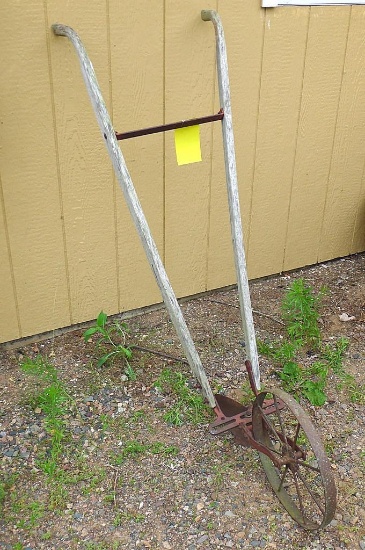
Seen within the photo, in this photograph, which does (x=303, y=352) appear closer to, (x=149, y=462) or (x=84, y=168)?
(x=149, y=462)

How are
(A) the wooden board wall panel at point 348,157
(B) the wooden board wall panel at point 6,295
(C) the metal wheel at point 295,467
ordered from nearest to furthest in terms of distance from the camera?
(C) the metal wheel at point 295,467, (B) the wooden board wall panel at point 6,295, (A) the wooden board wall panel at point 348,157

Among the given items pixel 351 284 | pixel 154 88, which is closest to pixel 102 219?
pixel 154 88

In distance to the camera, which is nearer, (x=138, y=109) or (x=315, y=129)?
(x=138, y=109)

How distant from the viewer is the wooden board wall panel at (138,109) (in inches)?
99.7

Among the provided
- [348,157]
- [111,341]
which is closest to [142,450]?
[111,341]

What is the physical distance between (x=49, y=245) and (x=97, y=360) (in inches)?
22.6

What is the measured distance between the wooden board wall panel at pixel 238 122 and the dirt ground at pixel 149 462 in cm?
42

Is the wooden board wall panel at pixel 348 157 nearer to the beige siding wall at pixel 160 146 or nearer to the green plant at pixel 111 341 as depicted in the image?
the beige siding wall at pixel 160 146

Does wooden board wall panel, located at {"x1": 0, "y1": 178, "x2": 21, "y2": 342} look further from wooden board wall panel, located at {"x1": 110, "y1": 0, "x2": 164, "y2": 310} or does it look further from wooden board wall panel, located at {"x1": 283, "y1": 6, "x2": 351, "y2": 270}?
wooden board wall panel, located at {"x1": 283, "y1": 6, "x2": 351, "y2": 270}

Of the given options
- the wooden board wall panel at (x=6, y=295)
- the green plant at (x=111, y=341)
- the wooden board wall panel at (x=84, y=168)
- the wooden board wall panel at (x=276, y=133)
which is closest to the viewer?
the wooden board wall panel at (x=84, y=168)

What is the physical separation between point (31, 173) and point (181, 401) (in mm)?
1154

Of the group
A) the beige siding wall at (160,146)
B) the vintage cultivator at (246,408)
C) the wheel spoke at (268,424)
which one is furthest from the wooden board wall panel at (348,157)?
the wheel spoke at (268,424)

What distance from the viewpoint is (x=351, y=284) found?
3566mm

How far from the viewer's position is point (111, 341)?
114 inches
